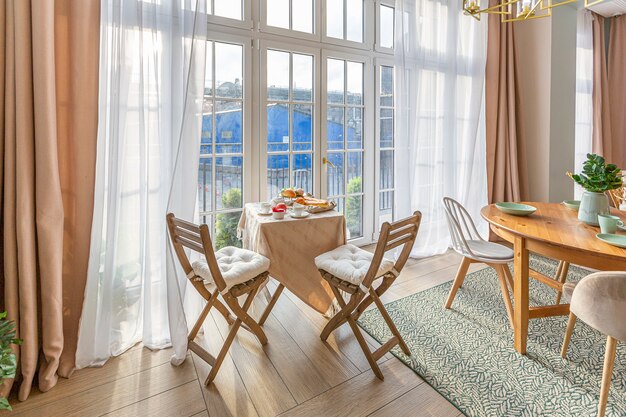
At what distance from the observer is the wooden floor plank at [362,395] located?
1672mm

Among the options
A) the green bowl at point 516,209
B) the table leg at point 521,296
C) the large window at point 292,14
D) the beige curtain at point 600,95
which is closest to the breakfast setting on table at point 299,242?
the table leg at point 521,296

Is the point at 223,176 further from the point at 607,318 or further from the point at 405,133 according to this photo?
the point at 607,318

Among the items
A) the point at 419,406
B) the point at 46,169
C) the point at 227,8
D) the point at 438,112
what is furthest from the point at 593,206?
the point at 46,169

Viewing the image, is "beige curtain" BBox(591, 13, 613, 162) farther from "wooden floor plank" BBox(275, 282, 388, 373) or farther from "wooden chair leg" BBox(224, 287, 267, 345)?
"wooden chair leg" BBox(224, 287, 267, 345)

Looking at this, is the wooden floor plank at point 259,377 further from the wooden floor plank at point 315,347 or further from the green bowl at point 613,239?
the green bowl at point 613,239

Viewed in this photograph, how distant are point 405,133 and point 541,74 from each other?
1.93 metres

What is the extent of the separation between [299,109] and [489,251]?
1.98m

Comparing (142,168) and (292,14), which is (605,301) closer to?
(142,168)

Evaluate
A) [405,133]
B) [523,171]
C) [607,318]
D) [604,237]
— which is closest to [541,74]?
[523,171]

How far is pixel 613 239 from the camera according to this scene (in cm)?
181

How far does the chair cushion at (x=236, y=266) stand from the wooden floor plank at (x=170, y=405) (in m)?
0.54

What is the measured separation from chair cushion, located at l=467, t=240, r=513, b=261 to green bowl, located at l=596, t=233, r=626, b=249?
0.61m

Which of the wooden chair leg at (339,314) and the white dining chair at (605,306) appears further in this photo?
the wooden chair leg at (339,314)

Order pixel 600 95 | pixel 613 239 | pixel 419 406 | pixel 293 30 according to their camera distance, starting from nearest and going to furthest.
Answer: pixel 419 406 < pixel 613 239 < pixel 293 30 < pixel 600 95
